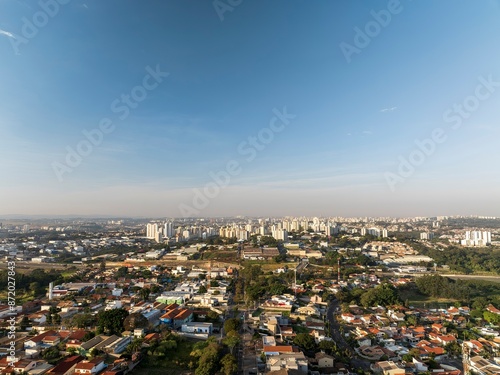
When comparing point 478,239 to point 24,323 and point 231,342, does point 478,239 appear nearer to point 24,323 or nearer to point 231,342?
point 231,342

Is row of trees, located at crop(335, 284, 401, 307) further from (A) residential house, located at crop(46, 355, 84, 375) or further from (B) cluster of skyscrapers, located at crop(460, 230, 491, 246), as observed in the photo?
(B) cluster of skyscrapers, located at crop(460, 230, 491, 246)

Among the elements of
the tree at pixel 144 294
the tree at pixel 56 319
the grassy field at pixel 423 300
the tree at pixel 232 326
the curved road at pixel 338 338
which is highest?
the tree at pixel 232 326

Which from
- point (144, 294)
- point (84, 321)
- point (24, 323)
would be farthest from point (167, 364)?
point (144, 294)

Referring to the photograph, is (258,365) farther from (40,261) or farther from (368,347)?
(40,261)

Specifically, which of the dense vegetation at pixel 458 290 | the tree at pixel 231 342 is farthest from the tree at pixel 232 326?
the dense vegetation at pixel 458 290

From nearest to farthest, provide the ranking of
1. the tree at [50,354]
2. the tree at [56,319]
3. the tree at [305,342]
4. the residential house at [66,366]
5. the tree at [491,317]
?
1. the residential house at [66,366]
2. the tree at [50,354]
3. the tree at [305,342]
4. the tree at [56,319]
5. the tree at [491,317]

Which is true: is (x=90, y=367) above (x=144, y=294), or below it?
above

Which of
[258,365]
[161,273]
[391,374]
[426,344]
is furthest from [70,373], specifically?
[161,273]

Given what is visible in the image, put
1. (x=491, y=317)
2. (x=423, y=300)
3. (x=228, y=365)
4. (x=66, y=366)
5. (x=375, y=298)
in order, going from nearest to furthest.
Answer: (x=228, y=365), (x=66, y=366), (x=491, y=317), (x=375, y=298), (x=423, y=300)

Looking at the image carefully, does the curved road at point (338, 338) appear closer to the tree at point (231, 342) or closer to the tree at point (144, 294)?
the tree at point (231, 342)

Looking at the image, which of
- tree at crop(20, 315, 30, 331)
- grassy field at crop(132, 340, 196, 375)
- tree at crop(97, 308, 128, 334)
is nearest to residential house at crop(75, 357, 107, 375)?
grassy field at crop(132, 340, 196, 375)

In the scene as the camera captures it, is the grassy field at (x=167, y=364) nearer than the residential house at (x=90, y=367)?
No
